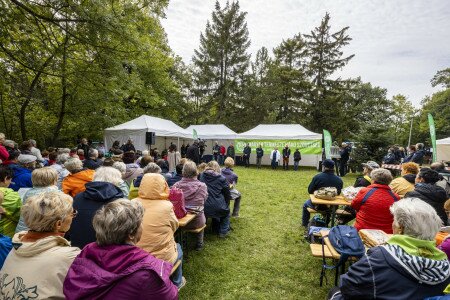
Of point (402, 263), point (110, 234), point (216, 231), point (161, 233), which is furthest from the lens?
point (216, 231)

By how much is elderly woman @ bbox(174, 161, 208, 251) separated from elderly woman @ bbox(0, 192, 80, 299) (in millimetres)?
2530

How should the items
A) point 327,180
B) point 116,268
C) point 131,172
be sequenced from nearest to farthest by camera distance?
1. point 116,268
2. point 327,180
3. point 131,172

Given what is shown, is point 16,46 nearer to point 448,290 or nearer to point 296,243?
point 296,243

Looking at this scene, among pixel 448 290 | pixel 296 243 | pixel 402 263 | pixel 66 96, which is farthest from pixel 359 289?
pixel 66 96

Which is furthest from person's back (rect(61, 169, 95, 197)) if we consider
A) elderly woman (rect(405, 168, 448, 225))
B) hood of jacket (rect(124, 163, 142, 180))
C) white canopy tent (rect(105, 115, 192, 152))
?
white canopy tent (rect(105, 115, 192, 152))

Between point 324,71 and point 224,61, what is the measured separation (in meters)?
9.80

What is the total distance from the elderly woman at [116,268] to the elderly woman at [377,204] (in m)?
2.69

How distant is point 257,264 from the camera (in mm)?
3900

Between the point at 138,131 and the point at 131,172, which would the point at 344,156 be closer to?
the point at 138,131

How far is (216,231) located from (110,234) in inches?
150

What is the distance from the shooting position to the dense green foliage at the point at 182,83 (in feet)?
20.4

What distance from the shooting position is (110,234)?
142cm

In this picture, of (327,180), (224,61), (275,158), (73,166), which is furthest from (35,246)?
(224,61)

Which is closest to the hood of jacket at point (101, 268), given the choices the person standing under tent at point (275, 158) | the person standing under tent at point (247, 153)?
the person standing under tent at point (275, 158)
